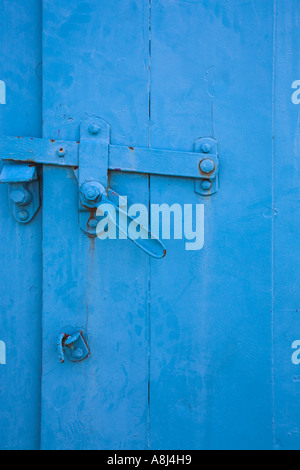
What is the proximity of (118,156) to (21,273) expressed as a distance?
15.9 inches

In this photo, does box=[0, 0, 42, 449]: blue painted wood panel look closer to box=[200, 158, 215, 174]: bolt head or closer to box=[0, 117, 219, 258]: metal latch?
box=[0, 117, 219, 258]: metal latch

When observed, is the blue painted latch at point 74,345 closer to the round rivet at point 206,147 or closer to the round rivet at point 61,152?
the round rivet at point 61,152

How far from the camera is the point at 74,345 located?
0.89 metres

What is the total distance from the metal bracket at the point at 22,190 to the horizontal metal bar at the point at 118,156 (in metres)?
0.03

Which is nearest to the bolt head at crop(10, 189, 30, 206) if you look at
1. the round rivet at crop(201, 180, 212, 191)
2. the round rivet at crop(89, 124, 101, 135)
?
the round rivet at crop(89, 124, 101, 135)

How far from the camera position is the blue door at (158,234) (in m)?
0.89

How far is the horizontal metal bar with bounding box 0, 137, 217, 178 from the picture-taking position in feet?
2.83

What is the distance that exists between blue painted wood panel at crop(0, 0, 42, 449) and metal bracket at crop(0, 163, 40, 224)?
0.02m

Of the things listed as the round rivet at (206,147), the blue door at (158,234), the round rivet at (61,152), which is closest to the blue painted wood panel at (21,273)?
the blue door at (158,234)

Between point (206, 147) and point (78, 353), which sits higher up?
point (206, 147)

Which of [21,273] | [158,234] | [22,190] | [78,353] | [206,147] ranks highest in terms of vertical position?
[206,147]

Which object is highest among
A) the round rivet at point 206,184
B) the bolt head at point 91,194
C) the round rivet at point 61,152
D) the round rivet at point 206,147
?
the round rivet at point 206,147

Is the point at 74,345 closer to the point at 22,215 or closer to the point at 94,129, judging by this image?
the point at 22,215

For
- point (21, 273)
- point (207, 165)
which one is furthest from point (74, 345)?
point (207, 165)
